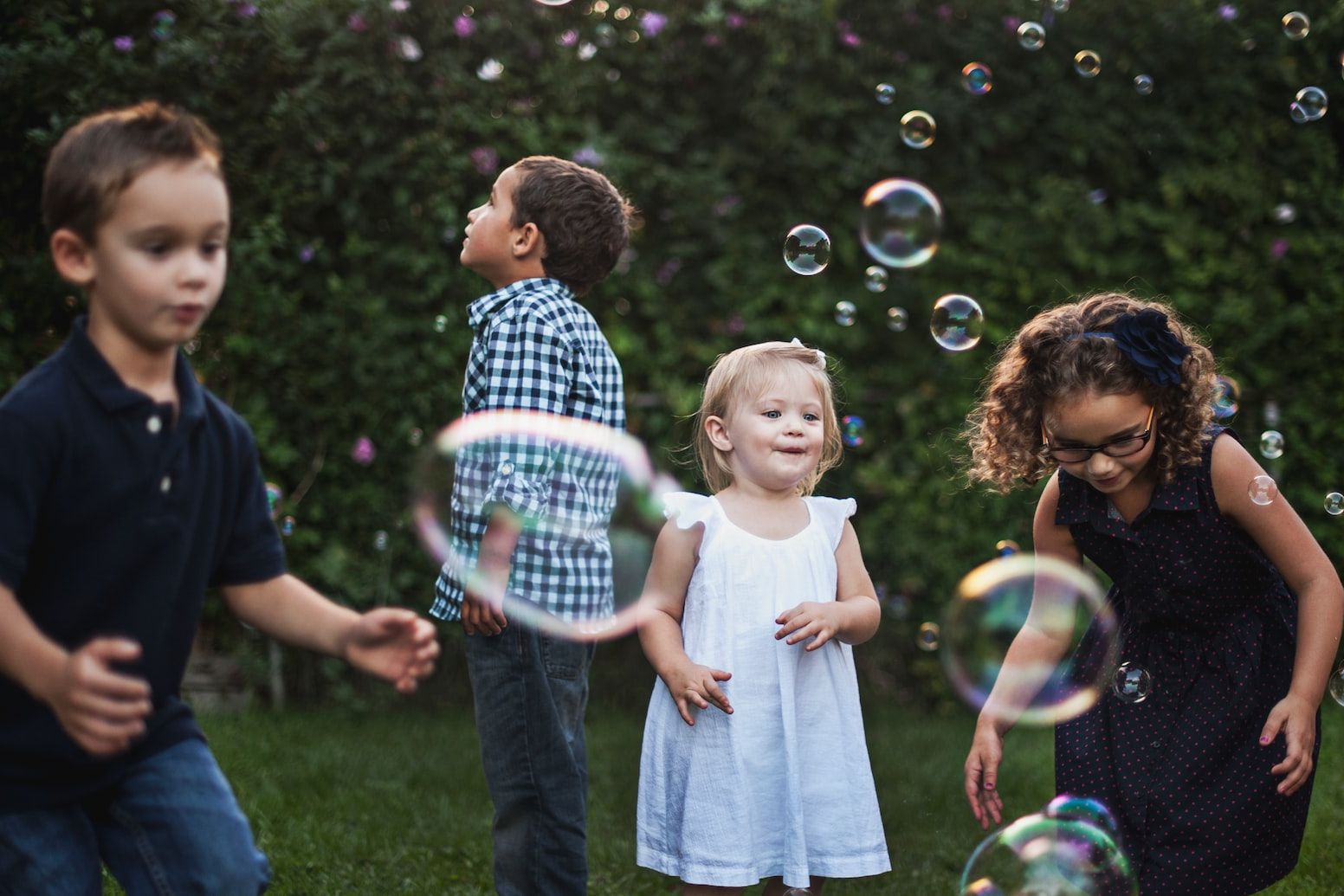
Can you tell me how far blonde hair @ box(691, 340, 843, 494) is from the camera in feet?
9.04

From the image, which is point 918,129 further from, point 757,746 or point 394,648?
point 394,648

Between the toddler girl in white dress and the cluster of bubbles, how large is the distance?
23 cm

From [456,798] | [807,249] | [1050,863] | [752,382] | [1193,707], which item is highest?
[807,249]

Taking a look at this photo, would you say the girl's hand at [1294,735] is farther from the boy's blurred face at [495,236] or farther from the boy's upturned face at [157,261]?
the boy's upturned face at [157,261]

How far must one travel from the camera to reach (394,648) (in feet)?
6.23

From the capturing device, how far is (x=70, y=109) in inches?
188

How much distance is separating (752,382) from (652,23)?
3069 mm

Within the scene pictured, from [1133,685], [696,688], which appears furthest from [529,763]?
[1133,685]

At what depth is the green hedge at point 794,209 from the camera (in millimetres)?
5145

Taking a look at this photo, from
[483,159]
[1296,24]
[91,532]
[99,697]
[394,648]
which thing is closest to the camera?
[99,697]

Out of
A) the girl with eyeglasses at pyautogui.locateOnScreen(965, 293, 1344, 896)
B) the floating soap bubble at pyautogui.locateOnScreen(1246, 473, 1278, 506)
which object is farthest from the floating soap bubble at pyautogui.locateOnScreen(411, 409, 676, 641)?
the floating soap bubble at pyautogui.locateOnScreen(1246, 473, 1278, 506)

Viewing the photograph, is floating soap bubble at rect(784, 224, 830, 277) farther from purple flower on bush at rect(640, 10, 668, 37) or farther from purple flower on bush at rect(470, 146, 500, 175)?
purple flower on bush at rect(640, 10, 668, 37)

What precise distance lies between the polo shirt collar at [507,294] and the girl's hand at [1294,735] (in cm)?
164

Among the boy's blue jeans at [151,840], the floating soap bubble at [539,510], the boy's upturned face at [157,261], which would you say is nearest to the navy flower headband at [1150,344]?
the floating soap bubble at [539,510]
